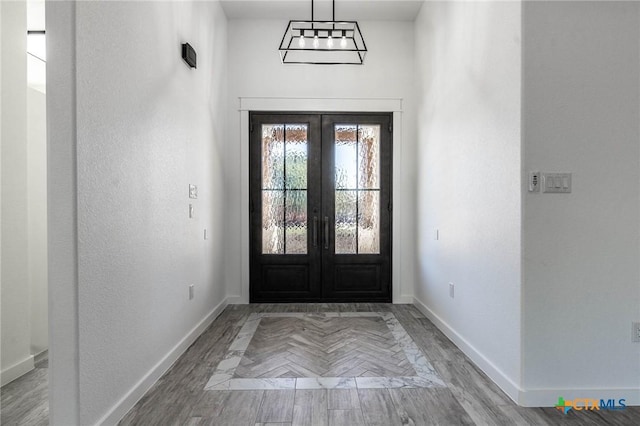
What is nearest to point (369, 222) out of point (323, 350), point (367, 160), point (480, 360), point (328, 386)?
point (367, 160)

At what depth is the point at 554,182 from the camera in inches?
82.7

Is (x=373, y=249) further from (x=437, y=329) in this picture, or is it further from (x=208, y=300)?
(x=208, y=300)

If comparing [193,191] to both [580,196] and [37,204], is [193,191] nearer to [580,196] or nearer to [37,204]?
[37,204]

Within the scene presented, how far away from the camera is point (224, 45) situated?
4.30 metres

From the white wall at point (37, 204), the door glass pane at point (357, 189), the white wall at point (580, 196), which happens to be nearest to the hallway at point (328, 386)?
the white wall at point (580, 196)

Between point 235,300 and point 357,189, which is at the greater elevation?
point 357,189

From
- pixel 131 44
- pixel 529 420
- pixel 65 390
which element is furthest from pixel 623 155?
pixel 65 390

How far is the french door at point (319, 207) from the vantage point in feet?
14.7

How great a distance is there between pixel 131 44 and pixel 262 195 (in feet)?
8.21

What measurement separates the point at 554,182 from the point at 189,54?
2872mm

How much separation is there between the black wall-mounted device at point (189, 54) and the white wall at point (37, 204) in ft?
4.39

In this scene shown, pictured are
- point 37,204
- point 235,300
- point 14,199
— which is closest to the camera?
point 14,199

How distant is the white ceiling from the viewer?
4086 mm

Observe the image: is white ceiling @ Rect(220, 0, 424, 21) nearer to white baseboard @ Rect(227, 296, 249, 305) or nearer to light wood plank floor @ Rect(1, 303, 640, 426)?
white baseboard @ Rect(227, 296, 249, 305)
